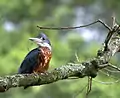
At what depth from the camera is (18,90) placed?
29.5 feet

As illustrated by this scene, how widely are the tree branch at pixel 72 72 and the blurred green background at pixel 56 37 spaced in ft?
0.98

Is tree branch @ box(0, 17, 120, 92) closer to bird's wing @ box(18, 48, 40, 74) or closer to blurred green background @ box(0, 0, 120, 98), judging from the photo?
blurred green background @ box(0, 0, 120, 98)

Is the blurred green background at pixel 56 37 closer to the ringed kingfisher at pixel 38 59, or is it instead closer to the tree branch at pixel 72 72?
the tree branch at pixel 72 72

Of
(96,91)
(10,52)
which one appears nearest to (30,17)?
(10,52)

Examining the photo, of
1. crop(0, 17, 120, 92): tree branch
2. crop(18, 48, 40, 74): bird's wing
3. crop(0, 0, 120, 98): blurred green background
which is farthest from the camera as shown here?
crop(0, 0, 120, 98): blurred green background

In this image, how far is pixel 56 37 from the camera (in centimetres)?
1054

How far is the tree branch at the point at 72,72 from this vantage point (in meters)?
2.99

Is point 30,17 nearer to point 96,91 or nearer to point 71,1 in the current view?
point 71,1

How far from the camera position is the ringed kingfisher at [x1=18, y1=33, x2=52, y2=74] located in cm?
372

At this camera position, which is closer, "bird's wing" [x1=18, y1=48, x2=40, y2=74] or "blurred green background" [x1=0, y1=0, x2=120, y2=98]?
"bird's wing" [x1=18, y1=48, x2=40, y2=74]

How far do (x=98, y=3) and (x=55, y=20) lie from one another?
375 cm

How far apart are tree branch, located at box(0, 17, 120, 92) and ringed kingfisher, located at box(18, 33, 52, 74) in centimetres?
49

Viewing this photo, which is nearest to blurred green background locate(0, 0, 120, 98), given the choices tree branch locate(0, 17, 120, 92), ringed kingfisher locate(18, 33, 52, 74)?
tree branch locate(0, 17, 120, 92)

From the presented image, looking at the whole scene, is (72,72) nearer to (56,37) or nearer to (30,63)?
(30,63)
